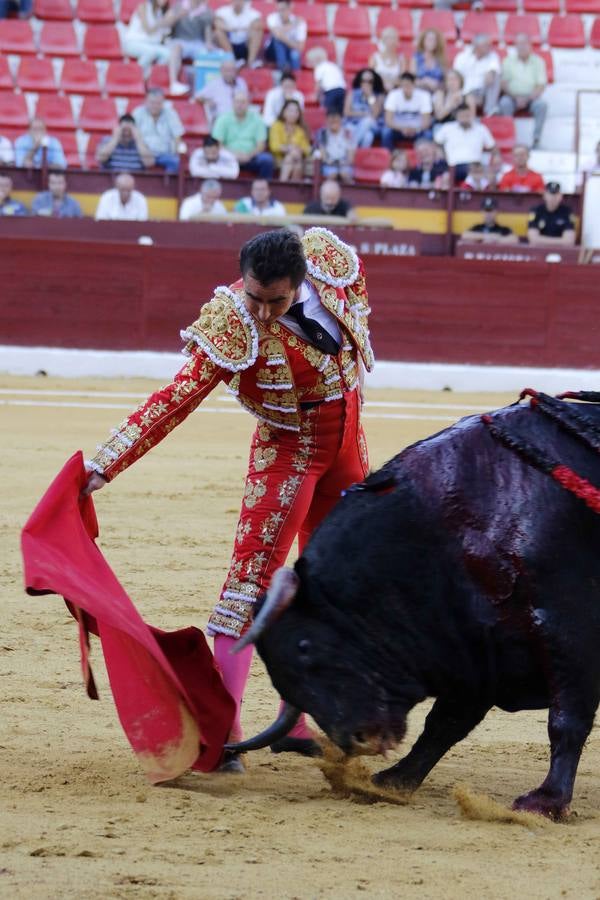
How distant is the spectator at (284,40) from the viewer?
41.3 feet

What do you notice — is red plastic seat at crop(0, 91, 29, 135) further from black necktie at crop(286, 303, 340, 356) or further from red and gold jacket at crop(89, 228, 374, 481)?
black necktie at crop(286, 303, 340, 356)

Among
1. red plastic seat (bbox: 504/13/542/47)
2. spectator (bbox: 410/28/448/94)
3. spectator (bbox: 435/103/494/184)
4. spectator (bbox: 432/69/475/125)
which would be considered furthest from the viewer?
red plastic seat (bbox: 504/13/542/47)

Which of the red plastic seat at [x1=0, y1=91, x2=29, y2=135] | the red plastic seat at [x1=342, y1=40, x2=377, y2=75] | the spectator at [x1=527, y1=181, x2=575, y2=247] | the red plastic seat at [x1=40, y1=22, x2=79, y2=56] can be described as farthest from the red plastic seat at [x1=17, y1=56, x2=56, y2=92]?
the spectator at [x1=527, y1=181, x2=575, y2=247]

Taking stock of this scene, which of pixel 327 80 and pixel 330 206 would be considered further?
pixel 327 80

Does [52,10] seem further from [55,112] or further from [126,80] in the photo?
[55,112]

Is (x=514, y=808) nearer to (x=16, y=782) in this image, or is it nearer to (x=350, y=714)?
(x=350, y=714)

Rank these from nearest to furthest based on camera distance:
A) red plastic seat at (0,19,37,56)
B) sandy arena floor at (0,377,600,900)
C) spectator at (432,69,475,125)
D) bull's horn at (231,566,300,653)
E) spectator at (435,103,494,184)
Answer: sandy arena floor at (0,377,600,900)
bull's horn at (231,566,300,653)
spectator at (435,103,494,184)
spectator at (432,69,475,125)
red plastic seat at (0,19,37,56)

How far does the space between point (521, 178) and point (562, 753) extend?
30.4ft

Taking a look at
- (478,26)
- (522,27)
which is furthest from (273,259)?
(522,27)

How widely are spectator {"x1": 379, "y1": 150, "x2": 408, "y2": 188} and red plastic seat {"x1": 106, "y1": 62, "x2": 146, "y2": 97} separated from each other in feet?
8.89

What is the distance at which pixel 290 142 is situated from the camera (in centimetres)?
1144

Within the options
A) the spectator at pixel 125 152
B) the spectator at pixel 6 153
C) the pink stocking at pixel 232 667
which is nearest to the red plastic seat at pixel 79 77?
the spectator at pixel 6 153

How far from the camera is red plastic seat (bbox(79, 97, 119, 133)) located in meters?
12.5

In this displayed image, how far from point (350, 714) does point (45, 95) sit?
35.1 feet
